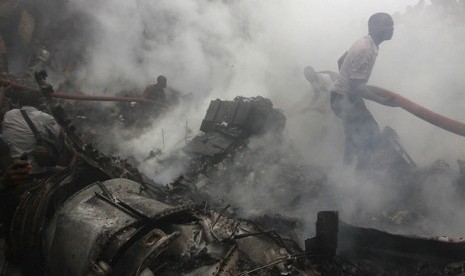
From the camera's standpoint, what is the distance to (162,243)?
2848 millimetres

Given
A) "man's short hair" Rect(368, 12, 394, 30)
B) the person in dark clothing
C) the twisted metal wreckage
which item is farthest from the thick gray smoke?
the twisted metal wreckage

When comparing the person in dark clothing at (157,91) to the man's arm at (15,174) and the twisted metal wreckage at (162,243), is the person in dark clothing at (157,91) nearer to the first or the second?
the twisted metal wreckage at (162,243)

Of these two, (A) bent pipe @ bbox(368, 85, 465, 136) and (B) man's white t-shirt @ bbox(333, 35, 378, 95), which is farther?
(B) man's white t-shirt @ bbox(333, 35, 378, 95)

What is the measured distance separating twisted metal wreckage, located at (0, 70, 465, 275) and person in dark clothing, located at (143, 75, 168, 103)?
A: 5.55m

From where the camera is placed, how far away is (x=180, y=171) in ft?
20.8

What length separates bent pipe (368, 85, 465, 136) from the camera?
490 centimetres

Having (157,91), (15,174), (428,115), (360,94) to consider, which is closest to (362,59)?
(360,94)

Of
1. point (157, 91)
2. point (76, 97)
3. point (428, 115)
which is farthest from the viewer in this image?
point (157, 91)

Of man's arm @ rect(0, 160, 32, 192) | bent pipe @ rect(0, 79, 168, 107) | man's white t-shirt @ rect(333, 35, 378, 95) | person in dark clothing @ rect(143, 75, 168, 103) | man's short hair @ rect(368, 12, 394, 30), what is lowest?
man's arm @ rect(0, 160, 32, 192)

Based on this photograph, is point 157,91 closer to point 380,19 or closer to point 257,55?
point 257,55

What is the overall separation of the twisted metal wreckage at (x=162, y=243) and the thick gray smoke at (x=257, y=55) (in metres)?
4.15

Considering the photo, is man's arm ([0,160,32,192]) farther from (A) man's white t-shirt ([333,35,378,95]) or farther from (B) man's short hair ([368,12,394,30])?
(B) man's short hair ([368,12,394,30])

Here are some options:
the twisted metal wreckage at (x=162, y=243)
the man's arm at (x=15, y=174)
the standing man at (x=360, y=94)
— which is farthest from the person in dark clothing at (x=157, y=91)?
the man's arm at (x=15, y=174)

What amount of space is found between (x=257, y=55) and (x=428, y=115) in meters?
6.42
